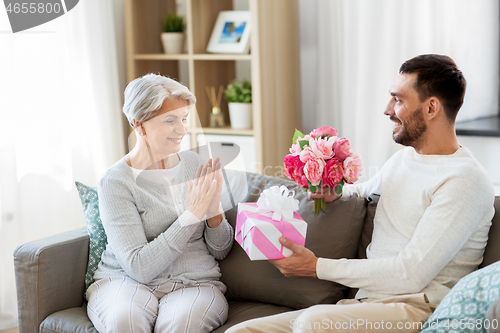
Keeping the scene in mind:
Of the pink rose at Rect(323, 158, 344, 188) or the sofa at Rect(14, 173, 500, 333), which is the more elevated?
the pink rose at Rect(323, 158, 344, 188)

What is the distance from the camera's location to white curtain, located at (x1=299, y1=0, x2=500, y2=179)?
8.55 feet

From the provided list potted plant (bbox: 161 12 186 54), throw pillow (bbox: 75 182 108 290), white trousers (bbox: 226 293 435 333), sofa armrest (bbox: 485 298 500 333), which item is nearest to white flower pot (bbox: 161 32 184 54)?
potted plant (bbox: 161 12 186 54)

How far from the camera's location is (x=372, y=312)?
4.64 ft

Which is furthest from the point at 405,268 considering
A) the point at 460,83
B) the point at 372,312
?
the point at 460,83

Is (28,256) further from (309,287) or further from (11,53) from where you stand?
(11,53)

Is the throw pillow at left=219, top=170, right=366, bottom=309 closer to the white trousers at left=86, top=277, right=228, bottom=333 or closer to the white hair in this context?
the white trousers at left=86, top=277, right=228, bottom=333

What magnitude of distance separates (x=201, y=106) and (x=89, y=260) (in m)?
1.42

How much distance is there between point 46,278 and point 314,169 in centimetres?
97

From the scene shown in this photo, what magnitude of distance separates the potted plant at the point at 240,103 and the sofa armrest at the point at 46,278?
1.35 meters

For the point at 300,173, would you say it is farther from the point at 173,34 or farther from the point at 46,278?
the point at 173,34

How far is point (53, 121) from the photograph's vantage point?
2656 mm

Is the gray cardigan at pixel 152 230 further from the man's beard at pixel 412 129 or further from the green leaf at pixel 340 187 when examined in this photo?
the man's beard at pixel 412 129

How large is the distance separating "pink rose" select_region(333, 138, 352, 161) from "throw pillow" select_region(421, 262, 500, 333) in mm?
505

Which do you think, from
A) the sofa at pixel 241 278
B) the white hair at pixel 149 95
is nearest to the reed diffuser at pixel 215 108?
the sofa at pixel 241 278
